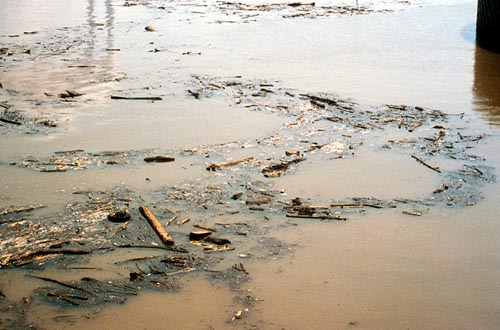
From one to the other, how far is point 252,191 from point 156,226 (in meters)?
1.20

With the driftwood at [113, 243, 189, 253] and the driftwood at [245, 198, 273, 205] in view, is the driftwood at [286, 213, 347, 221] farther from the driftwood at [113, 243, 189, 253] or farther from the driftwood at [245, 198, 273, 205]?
the driftwood at [113, 243, 189, 253]

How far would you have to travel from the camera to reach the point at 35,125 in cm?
851

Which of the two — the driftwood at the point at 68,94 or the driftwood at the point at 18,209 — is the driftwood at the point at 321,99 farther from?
the driftwood at the point at 18,209

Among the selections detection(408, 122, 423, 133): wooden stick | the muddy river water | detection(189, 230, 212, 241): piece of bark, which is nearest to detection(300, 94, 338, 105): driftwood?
the muddy river water

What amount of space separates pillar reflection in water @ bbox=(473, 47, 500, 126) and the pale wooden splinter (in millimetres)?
5294

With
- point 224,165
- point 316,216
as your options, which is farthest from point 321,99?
point 316,216

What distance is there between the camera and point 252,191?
627cm

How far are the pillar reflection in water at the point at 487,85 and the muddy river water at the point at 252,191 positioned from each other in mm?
72

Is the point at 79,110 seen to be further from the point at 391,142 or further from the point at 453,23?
the point at 453,23

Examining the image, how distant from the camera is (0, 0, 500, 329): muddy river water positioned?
4449 millimetres

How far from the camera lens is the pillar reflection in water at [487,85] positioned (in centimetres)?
938

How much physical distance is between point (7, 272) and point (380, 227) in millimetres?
3060

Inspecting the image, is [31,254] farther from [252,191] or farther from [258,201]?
[252,191]

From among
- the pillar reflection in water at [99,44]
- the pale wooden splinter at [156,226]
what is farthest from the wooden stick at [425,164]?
the pillar reflection in water at [99,44]
